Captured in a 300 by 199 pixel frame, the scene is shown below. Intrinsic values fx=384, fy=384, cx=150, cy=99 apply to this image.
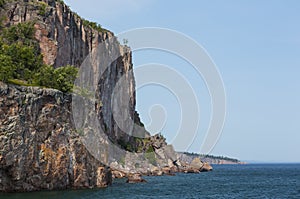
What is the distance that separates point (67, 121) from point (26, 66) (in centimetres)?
1660

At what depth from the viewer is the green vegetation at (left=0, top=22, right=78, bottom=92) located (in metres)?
58.5

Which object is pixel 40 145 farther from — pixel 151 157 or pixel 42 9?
pixel 151 157

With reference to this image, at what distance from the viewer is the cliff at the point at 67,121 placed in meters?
50.5

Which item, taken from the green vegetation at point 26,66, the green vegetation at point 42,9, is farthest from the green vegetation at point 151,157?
the green vegetation at point 42,9

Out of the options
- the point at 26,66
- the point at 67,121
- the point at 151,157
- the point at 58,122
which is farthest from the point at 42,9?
the point at 151,157

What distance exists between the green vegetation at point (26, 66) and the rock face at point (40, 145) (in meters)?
3.55

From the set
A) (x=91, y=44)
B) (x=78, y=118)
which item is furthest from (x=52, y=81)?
(x=91, y=44)

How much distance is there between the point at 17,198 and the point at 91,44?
76947 mm

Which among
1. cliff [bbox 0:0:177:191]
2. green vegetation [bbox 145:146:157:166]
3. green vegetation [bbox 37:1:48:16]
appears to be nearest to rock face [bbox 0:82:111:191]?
cliff [bbox 0:0:177:191]

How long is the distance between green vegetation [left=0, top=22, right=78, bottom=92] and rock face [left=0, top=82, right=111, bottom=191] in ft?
11.6

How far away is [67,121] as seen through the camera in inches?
2329

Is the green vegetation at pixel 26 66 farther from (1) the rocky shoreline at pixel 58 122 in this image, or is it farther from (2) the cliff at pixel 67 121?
(2) the cliff at pixel 67 121

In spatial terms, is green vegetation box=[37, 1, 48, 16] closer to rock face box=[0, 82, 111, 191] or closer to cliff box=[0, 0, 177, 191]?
cliff box=[0, 0, 177, 191]

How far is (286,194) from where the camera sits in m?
64.4
